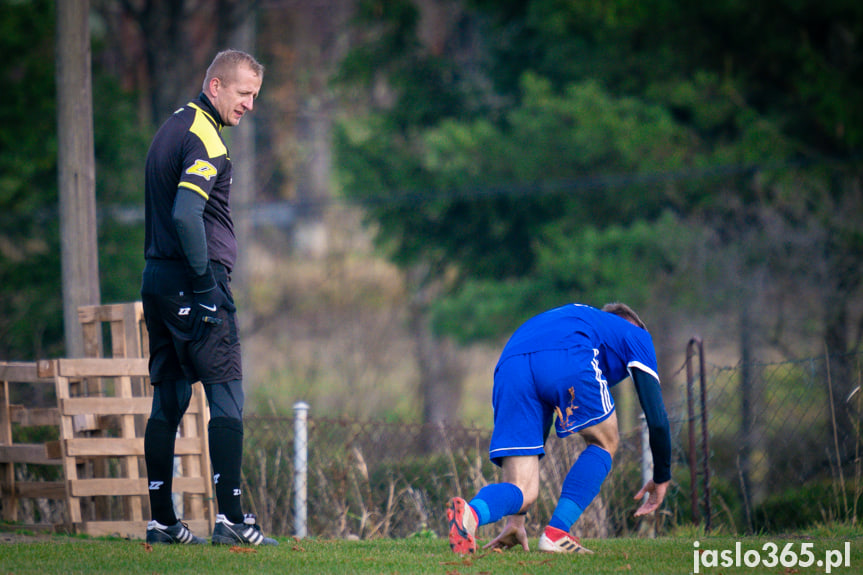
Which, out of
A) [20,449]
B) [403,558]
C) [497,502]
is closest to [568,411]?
[497,502]

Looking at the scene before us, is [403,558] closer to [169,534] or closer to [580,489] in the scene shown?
[580,489]

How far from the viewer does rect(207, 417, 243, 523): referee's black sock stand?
13.2ft

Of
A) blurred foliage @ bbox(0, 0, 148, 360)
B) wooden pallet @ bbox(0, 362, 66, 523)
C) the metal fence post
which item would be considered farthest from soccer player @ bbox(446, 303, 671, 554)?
blurred foliage @ bbox(0, 0, 148, 360)

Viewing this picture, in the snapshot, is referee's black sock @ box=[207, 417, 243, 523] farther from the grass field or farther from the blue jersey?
the blue jersey

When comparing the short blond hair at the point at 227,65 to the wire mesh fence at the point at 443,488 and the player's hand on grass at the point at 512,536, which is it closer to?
the player's hand on grass at the point at 512,536

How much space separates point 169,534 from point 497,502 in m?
1.55

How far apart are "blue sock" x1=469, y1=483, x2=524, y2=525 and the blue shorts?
0.16 meters

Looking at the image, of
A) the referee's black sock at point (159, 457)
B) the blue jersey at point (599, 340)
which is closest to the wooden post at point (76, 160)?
the referee's black sock at point (159, 457)

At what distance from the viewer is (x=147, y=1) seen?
17.0 metres

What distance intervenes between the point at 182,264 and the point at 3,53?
35.1 ft

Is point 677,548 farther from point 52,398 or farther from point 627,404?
point 627,404

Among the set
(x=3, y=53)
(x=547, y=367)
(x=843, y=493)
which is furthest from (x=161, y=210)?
(x=3, y=53)

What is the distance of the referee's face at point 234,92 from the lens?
410 centimetres

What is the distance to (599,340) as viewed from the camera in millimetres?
4082
